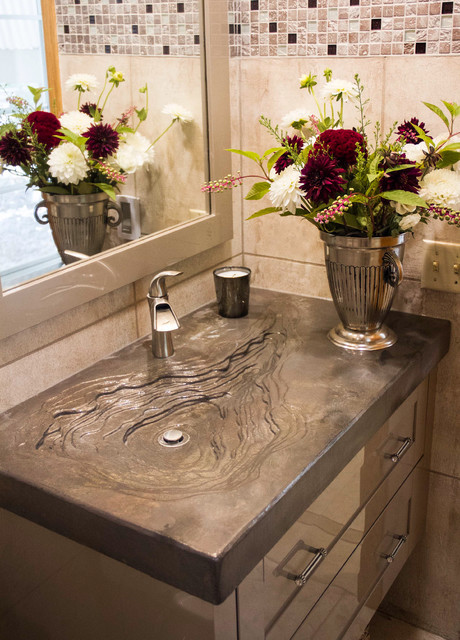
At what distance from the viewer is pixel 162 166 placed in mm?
1480

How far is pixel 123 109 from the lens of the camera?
4.51ft

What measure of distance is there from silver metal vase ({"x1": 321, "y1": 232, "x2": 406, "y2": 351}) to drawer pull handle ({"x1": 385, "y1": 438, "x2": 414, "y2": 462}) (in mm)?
209

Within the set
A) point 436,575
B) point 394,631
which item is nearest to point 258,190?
point 436,575

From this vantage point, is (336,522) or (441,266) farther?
(441,266)

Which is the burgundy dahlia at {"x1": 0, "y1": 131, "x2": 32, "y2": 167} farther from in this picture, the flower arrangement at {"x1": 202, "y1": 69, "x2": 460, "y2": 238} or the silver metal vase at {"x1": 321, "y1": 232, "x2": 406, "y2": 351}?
the silver metal vase at {"x1": 321, "y1": 232, "x2": 406, "y2": 351}

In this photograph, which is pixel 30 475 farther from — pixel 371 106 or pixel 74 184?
pixel 371 106

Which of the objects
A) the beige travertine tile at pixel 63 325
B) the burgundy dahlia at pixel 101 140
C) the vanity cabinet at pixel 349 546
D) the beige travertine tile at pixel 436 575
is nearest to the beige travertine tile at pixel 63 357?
the beige travertine tile at pixel 63 325

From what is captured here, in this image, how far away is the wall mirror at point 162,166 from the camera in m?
1.27

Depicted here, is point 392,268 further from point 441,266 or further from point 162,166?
point 162,166

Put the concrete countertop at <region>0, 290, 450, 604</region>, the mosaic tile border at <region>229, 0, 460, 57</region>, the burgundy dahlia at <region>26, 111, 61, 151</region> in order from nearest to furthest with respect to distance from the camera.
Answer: the concrete countertop at <region>0, 290, 450, 604</region> < the burgundy dahlia at <region>26, 111, 61, 151</region> < the mosaic tile border at <region>229, 0, 460, 57</region>

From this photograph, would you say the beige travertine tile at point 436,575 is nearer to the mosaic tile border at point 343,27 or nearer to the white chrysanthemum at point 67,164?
the mosaic tile border at point 343,27

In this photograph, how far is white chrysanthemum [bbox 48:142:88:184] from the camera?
49.1 inches

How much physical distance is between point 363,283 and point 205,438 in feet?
1.55

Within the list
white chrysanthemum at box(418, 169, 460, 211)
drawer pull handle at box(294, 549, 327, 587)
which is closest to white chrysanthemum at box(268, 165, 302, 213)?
white chrysanthemum at box(418, 169, 460, 211)
